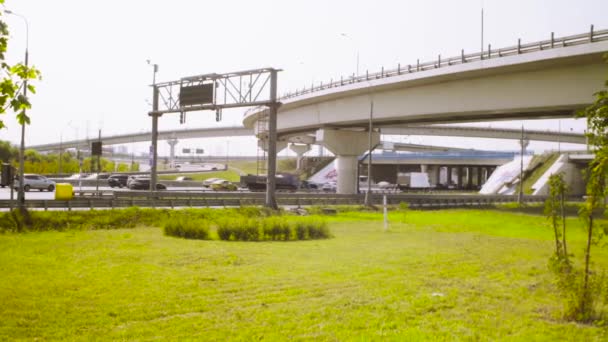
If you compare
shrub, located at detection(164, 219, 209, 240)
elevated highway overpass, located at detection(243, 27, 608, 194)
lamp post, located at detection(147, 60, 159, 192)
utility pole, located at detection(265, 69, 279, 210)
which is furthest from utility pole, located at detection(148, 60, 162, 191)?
shrub, located at detection(164, 219, 209, 240)

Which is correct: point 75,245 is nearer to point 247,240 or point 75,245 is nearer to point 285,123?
point 247,240

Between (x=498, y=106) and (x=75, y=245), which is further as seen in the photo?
(x=498, y=106)

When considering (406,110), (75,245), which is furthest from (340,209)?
(75,245)

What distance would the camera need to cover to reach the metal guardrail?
31.8 m

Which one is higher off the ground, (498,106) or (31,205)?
(498,106)

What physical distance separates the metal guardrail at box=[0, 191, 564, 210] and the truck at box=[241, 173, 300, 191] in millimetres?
21609

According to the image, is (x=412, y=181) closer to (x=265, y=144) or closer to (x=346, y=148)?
(x=265, y=144)

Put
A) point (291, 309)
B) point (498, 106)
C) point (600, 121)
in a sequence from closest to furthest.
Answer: point (600, 121), point (291, 309), point (498, 106)

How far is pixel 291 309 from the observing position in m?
9.48

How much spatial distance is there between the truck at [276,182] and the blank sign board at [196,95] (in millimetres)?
31297

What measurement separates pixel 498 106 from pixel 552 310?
28.4m

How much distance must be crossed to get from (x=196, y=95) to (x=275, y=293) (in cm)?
3064

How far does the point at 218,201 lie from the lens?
38344 mm

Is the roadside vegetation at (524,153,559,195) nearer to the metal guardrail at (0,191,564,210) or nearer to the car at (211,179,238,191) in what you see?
the metal guardrail at (0,191,564,210)
